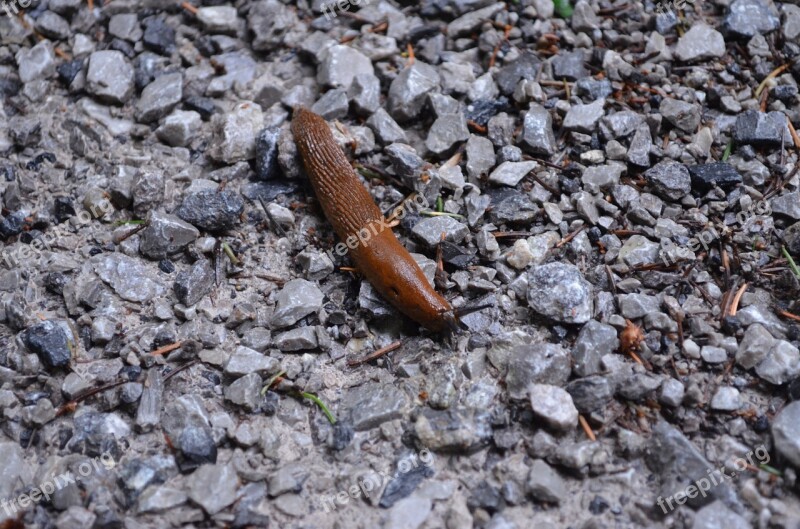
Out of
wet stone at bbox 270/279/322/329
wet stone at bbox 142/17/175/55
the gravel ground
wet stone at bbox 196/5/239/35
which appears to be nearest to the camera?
the gravel ground

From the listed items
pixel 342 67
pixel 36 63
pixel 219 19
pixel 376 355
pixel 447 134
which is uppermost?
pixel 219 19

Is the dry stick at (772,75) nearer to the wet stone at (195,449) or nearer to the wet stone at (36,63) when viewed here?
the wet stone at (195,449)

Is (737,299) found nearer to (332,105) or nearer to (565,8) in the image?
(565,8)

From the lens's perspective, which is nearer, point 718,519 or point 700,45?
point 718,519

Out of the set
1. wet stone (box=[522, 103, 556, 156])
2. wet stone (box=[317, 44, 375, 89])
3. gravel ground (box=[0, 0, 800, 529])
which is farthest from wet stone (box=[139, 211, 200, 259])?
wet stone (box=[522, 103, 556, 156])

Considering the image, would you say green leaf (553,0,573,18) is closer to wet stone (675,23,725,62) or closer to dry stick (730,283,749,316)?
wet stone (675,23,725,62)

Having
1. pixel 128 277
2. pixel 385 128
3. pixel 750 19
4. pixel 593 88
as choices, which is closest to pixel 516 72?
pixel 593 88

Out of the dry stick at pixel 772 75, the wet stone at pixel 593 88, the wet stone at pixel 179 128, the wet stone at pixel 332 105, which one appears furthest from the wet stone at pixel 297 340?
the dry stick at pixel 772 75
